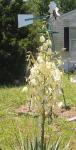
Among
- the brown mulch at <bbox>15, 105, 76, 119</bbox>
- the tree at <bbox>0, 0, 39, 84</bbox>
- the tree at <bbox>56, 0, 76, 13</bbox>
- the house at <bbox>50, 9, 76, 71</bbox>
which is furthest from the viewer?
the tree at <bbox>56, 0, 76, 13</bbox>

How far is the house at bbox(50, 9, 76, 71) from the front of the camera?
2819 cm

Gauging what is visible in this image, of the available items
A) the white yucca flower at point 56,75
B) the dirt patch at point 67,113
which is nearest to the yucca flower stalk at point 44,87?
the white yucca flower at point 56,75

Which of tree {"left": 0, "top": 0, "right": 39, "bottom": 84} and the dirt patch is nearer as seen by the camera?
the dirt patch

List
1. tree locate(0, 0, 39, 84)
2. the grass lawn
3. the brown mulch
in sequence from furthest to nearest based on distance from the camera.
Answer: tree locate(0, 0, 39, 84) → the brown mulch → the grass lawn

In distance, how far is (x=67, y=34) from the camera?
2927 centimetres

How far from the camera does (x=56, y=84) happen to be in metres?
5.48

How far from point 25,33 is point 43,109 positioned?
13510 millimetres

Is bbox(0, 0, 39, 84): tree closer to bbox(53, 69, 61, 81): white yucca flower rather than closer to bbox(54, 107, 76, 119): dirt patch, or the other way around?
bbox(54, 107, 76, 119): dirt patch

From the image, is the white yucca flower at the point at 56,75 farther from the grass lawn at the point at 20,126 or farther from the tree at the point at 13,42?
the tree at the point at 13,42

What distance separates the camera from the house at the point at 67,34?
2819 cm

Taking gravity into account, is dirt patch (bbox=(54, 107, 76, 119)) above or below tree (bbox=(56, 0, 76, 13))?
above

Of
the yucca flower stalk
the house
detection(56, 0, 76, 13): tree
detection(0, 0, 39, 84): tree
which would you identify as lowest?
detection(56, 0, 76, 13): tree

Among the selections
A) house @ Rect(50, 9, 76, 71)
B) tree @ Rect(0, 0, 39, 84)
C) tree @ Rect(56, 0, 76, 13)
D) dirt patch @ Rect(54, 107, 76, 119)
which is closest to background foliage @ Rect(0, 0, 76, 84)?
tree @ Rect(0, 0, 39, 84)

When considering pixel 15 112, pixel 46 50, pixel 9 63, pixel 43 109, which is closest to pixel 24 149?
pixel 43 109
